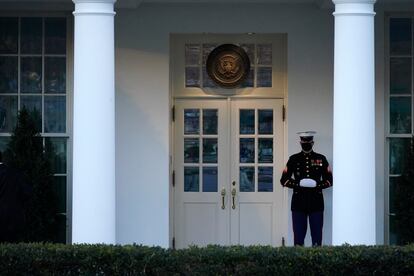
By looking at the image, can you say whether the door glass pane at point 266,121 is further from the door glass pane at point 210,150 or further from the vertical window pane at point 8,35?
the vertical window pane at point 8,35

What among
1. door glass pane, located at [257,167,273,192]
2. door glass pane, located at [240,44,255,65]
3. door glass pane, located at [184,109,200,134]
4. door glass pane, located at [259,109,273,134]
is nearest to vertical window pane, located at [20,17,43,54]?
door glass pane, located at [184,109,200,134]

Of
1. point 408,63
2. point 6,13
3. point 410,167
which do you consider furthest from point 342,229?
point 6,13

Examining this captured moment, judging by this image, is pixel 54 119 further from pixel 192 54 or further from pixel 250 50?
pixel 250 50

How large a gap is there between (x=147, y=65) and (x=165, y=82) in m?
0.33

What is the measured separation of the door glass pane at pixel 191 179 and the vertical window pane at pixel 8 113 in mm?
2444

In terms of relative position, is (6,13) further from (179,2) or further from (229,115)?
(229,115)

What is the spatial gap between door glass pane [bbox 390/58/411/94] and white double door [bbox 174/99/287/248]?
1.57m

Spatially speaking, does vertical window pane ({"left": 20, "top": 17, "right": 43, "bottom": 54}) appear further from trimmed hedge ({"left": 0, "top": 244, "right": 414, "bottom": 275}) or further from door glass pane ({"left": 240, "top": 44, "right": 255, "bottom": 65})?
trimmed hedge ({"left": 0, "top": 244, "right": 414, "bottom": 275})

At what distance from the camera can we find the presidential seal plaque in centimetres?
1451

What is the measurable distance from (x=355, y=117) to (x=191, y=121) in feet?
12.2

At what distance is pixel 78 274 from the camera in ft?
33.0

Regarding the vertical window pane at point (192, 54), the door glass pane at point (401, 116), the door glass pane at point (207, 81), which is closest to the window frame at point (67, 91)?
the vertical window pane at point (192, 54)

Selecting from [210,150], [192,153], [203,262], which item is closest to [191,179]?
[192,153]

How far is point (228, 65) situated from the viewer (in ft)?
47.6
